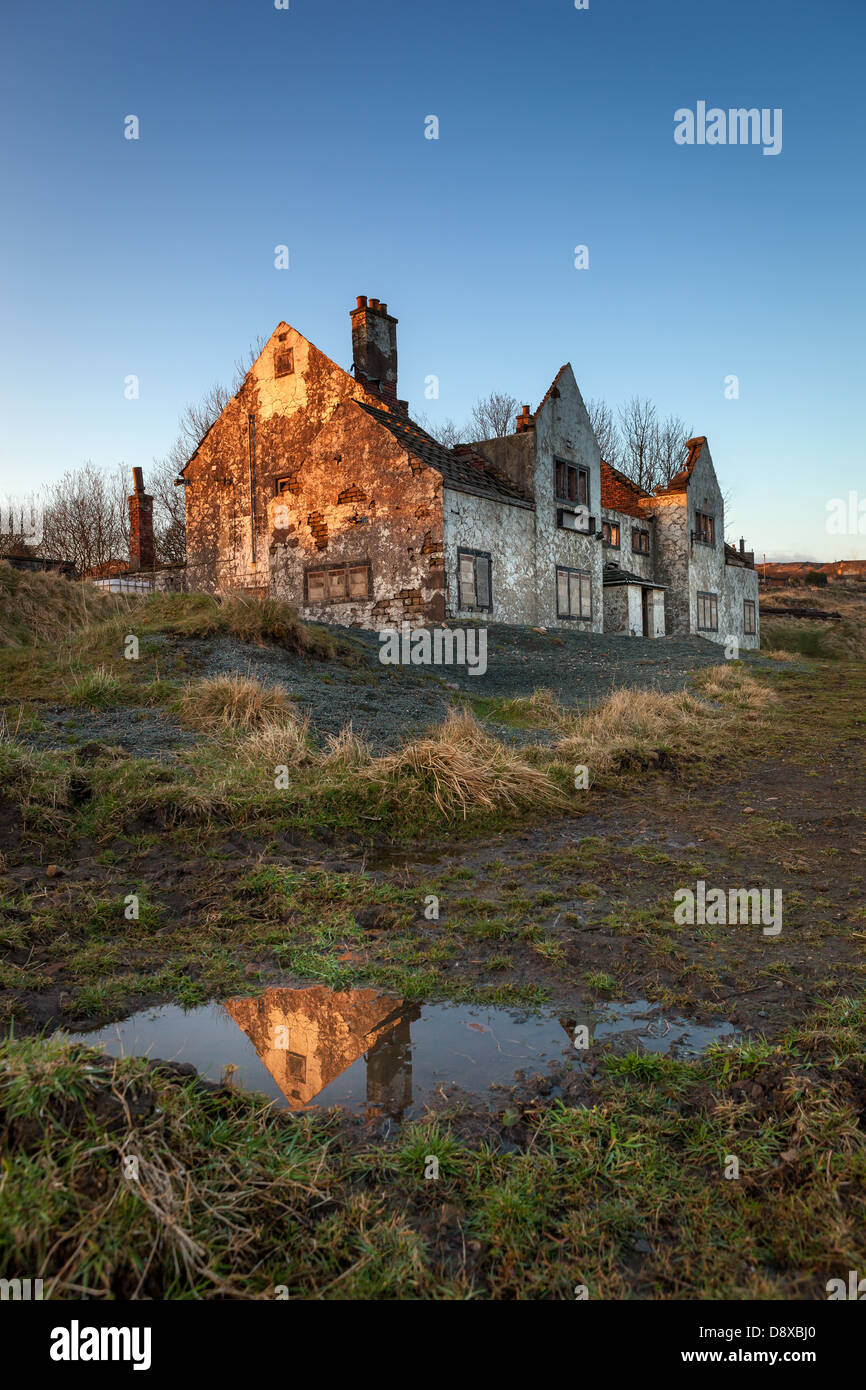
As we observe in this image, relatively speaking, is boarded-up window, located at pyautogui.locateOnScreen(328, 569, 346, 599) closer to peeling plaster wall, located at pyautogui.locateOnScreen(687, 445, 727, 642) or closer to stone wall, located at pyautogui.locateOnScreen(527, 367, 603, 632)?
stone wall, located at pyautogui.locateOnScreen(527, 367, 603, 632)

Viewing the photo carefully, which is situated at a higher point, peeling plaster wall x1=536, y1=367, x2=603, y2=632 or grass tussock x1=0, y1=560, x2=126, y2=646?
peeling plaster wall x1=536, y1=367, x2=603, y2=632

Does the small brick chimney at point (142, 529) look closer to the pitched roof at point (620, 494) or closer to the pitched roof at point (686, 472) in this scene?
the pitched roof at point (620, 494)

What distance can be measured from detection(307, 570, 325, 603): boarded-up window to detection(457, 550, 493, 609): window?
4.00 m

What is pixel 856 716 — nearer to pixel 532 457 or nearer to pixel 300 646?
pixel 300 646

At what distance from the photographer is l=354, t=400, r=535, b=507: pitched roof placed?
760 inches

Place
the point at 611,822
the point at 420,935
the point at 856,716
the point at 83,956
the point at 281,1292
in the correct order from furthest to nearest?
the point at 856,716 < the point at 611,822 < the point at 420,935 < the point at 83,956 < the point at 281,1292

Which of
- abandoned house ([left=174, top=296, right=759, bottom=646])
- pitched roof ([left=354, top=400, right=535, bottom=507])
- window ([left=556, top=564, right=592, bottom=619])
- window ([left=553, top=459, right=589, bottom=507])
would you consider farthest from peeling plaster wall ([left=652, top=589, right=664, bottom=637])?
pitched roof ([left=354, top=400, right=535, bottom=507])

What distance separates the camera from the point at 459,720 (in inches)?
357

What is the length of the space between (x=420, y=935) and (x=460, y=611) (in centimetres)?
1489

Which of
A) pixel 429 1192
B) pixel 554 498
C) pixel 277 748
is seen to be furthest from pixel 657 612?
pixel 429 1192

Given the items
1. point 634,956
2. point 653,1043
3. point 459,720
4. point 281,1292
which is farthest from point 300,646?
point 281,1292

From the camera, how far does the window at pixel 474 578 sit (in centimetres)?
1933

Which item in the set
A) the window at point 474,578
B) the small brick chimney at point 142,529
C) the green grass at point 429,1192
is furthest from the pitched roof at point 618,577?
the green grass at point 429,1192

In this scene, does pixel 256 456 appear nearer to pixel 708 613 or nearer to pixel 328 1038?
pixel 708 613
